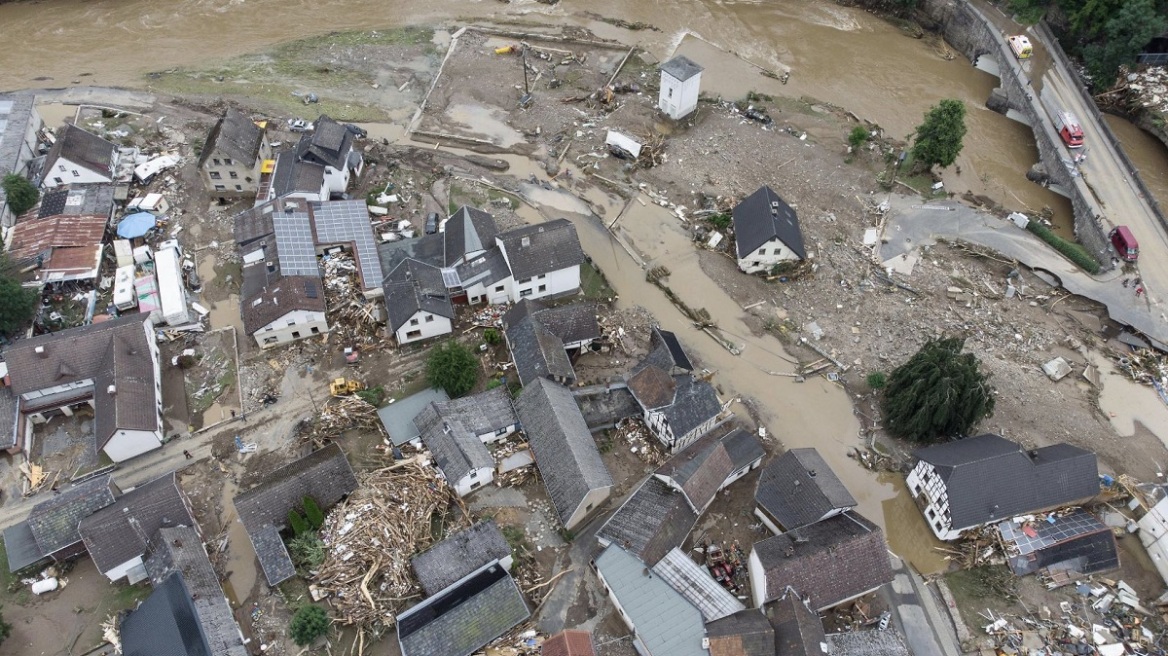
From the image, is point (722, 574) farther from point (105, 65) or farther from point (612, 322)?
point (105, 65)

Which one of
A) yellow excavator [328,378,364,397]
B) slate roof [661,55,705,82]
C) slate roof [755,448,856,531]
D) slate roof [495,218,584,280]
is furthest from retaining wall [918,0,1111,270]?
yellow excavator [328,378,364,397]

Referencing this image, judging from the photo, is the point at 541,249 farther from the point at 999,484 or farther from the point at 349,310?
the point at 999,484

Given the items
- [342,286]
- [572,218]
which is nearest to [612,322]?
[572,218]

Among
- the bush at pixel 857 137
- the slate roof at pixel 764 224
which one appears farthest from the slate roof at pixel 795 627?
the bush at pixel 857 137

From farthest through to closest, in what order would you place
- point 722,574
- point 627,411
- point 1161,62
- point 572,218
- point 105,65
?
point 105,65, point 1161,62, point 572,218, point 627,411, point 722,574

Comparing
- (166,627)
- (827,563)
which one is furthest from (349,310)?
(827,563)

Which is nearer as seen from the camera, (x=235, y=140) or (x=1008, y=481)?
(x=1008, y=481)

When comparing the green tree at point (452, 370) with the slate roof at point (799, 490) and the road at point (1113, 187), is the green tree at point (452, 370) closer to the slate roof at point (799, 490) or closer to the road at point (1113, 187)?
the slate roof at point (799, 490)
